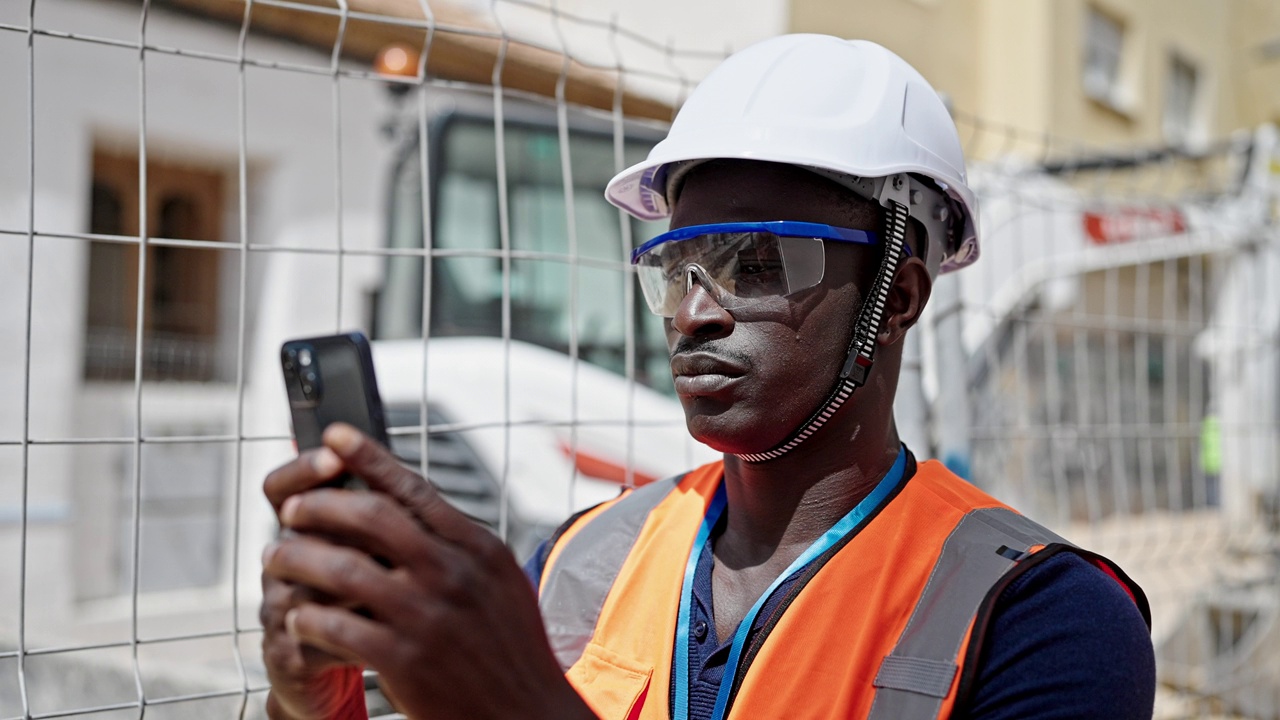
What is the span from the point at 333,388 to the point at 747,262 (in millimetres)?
629

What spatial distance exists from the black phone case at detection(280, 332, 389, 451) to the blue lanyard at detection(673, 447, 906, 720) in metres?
0.59

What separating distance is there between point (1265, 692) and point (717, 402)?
367cm

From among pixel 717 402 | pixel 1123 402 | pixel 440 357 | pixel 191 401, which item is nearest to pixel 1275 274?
pixel 440 357

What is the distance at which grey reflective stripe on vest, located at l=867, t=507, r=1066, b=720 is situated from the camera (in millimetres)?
1142

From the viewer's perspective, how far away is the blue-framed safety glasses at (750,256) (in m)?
1.36

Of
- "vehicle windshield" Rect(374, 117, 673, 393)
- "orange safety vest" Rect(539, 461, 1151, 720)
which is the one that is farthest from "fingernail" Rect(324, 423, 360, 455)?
"vehicle windshield" Rect(374, 117, 673, 393)

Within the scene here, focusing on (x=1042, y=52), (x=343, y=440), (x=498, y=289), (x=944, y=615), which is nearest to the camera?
(x=343, y=440)

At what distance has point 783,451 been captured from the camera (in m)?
1.42

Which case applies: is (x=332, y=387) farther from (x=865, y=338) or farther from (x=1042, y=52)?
(x=1042, y=52)

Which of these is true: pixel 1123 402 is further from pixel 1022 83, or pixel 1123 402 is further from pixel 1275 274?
pixel 1275 274

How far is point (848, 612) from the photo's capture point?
1.27 meters

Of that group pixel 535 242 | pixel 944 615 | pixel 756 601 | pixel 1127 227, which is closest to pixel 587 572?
pixel 756 601

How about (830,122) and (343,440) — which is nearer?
(343,440)

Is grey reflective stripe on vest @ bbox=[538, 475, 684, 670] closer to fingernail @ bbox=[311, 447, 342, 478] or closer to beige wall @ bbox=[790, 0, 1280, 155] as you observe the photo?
fingernail @ bbox=[311, 447, 342, 478]
